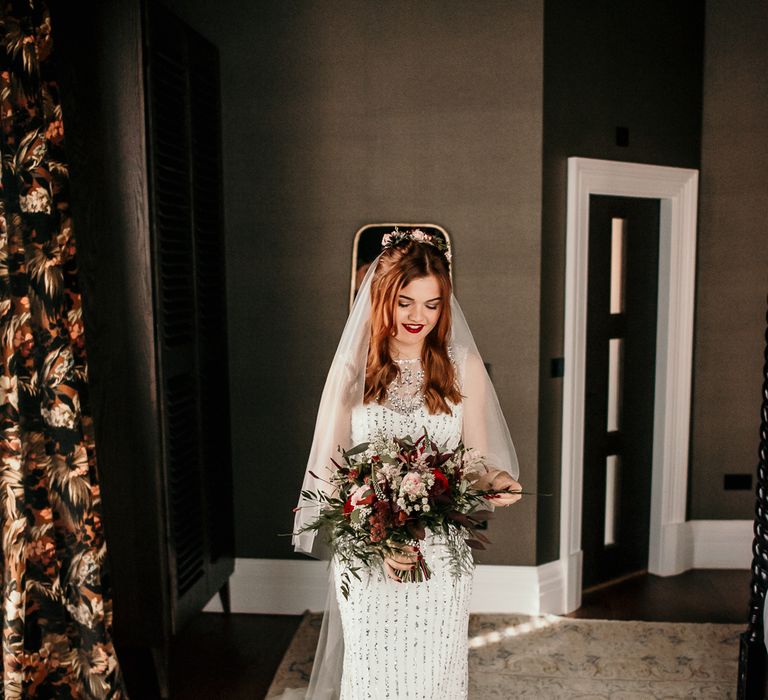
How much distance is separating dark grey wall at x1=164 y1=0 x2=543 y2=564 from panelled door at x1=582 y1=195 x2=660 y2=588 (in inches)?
22.5

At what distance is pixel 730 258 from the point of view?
443 cm

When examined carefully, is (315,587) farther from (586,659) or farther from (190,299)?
(190,299)

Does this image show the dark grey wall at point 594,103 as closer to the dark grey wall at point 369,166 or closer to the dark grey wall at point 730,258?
the dark grey wall at point 369,166

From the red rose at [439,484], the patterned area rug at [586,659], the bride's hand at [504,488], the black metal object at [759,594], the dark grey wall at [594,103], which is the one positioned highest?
the dark grey wall at [594,103]

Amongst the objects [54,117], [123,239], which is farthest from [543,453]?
[54,117]

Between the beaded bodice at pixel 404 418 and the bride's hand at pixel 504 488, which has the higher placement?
the beaded bodice at pixel 404 418

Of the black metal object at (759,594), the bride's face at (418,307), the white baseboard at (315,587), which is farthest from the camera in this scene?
the white baseboard at (315,587)

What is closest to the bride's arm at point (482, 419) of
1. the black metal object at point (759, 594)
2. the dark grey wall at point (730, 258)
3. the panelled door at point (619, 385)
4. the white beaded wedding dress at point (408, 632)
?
the white beaded wedding dress at point (408, 632)

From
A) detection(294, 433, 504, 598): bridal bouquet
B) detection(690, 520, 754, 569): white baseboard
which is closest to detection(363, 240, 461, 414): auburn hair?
detection(294, 433, 504, 598): bridal bouquet

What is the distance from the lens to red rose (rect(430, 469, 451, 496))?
215 cm

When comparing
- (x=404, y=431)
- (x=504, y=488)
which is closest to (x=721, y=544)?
(x=504, y=488)

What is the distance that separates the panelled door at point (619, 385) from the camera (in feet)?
13.5

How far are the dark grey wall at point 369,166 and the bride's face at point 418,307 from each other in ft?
4.21

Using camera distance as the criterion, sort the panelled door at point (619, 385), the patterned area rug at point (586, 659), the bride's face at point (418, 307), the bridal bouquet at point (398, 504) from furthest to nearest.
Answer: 1. the panelled door at point (619, 385)
2. the patterned area rug at point (586, 659)
3. the bride's face at point (418, 307)
4. the bridal bouquet at point (398, 504)
